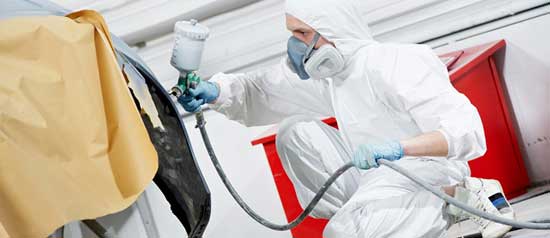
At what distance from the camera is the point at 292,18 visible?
6.73 feet

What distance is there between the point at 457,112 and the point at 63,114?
98 centimetres

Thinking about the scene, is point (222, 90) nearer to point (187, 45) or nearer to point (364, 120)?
point (187, 45)

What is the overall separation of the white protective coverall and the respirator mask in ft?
0.13

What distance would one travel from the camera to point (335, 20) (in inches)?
78.1

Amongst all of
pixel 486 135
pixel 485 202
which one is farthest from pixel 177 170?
pixel 486 135

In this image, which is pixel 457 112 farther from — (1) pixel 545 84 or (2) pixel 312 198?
(1) pixel 545 84

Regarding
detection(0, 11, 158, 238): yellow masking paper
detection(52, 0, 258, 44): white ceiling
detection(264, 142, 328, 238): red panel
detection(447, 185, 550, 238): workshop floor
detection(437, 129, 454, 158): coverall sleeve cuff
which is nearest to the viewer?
detection(0, 11, 158, 238): yellow masking paper

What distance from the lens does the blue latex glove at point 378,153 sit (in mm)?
1808

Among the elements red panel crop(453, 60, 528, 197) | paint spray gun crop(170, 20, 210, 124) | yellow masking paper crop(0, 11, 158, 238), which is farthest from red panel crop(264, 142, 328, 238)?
yellow masking paper crop(0, 11, 158, 238)

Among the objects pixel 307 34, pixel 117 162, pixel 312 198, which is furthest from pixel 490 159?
pixel 117 162

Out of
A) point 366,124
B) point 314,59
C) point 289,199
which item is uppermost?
point 314,59

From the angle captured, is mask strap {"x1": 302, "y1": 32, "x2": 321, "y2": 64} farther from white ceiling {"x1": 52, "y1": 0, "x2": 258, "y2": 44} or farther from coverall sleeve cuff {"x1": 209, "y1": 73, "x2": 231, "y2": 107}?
white ceiling {"x1": 52, "y1": 0, "x2": 258, "y2": 44}

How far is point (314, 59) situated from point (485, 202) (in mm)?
619

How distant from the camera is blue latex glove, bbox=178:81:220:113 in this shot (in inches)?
80.5
